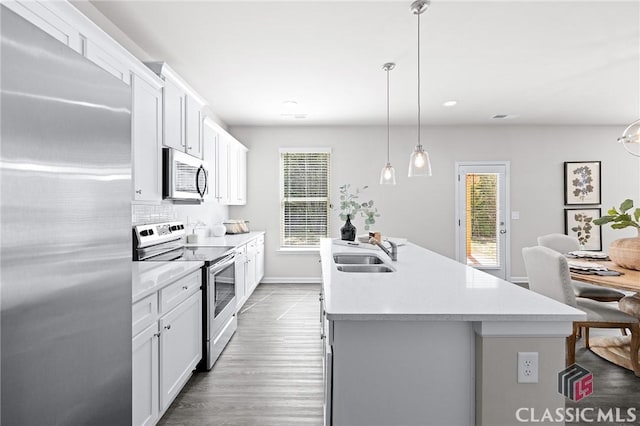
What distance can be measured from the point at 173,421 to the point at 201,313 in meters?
0.70

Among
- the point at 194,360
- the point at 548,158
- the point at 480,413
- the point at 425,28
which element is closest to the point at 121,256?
the point at 480,413

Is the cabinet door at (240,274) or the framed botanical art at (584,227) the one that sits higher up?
the framed botanical art at (584,227)

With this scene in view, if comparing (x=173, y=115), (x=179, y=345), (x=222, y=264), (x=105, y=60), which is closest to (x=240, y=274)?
Answer: (x=222, y=264)

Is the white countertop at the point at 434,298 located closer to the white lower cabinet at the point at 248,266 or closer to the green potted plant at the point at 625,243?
the green potted plant at the point at 625,243

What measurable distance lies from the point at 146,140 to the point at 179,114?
70 centimetres

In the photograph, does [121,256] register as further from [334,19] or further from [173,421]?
[334,19]

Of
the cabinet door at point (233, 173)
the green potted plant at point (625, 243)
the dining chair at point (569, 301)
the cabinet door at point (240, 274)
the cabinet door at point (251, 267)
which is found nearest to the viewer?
the dining chair at point (569, 301)

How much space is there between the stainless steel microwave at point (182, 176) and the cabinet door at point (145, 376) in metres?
1.17

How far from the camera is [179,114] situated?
115 inches

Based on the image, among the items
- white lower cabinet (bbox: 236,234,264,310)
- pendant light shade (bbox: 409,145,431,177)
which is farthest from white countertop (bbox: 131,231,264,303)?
pendant light shade (bbox: 409,145,431,177)

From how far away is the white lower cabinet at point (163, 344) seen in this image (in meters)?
1.64

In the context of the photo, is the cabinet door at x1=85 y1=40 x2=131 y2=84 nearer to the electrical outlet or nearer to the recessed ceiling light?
the electrical outlet

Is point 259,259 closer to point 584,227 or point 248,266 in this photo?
point 248,266

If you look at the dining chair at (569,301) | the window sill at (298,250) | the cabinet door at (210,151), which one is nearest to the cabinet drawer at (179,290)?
the cabinet door at (210,151)
